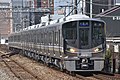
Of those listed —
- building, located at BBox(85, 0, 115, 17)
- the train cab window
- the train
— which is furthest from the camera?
building, located at BBox(85, 0, 115, 17)

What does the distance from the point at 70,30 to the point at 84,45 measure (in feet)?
3.00

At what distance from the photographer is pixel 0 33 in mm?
91562

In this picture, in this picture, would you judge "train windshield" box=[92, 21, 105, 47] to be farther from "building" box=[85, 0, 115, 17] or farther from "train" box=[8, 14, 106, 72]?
"building" box=[85, 0, 115, 17]

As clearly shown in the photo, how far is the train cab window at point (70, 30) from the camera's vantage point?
15695mm

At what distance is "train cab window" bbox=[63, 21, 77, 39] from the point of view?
15695 millimetres

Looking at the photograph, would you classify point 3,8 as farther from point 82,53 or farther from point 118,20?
point 82,53

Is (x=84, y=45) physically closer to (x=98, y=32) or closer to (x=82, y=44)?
(x=82, y=44)

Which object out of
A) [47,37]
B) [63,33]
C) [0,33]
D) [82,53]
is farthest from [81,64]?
[0,33]

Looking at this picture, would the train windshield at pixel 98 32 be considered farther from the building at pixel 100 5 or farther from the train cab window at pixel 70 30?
the building at pixel 100 5

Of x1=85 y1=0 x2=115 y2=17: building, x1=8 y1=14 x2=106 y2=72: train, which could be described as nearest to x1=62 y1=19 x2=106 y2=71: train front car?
x1=8 y1=14 x2=106 y2=72: train

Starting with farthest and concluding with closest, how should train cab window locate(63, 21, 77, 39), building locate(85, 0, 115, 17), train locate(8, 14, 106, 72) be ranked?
building locate(85, 0, 115, 17) → train cab window locate(63, 21, 77, 39) → train locate(8, 14, 106, 72)

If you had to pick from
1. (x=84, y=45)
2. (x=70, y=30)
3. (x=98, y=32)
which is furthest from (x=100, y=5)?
(x=84, y=45)

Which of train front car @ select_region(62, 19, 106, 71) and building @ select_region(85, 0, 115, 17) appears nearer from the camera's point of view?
train front car @ select_region(62, 19, 106, 71)

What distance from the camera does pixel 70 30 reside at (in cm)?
1579
